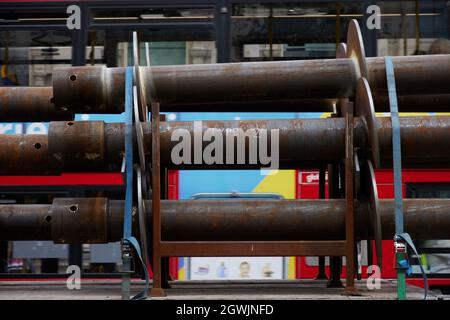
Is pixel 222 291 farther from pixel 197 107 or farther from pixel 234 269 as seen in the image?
pixel 234 269

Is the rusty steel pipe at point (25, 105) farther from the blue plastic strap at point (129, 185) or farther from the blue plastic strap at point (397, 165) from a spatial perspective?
the blue plastic strap at point (397, 165)

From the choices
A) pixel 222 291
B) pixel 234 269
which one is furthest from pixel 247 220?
pixel 234 269

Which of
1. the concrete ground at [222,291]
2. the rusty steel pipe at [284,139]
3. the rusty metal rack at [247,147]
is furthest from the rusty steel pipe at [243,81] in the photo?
the concrete ground at [222,291]

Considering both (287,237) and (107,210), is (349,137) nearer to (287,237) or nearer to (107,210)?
(287,237)

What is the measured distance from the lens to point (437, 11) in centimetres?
701

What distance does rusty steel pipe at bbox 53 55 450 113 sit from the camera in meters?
3.63

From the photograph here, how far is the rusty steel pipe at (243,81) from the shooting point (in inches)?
143

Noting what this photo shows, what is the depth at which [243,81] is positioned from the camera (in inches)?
144

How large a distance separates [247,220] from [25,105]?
4.91 feet

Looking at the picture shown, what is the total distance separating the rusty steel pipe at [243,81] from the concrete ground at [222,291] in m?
1.00

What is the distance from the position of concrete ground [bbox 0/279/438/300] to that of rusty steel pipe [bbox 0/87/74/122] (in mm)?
1003

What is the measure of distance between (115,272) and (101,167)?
3740 mm
